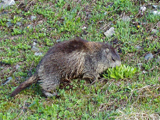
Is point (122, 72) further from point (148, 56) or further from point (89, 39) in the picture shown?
point (89, 39)

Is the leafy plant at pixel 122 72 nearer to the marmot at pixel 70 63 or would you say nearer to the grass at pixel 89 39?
the grass at pixel 89 39

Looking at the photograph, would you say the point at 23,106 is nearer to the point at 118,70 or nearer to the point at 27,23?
the point at 118,70

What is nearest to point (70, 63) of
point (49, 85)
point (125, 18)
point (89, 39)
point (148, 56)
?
point (49, 85)

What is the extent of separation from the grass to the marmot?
21cm

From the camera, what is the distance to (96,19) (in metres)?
6.95

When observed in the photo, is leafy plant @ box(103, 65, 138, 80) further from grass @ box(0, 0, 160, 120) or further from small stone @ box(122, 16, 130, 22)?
small stone @ box(122, 16, 130, 22)

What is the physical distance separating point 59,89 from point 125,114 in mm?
1619

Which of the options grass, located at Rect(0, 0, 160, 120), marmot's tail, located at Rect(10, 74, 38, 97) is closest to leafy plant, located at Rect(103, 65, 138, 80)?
grass, located at Rect(0, 0, 160, 120)

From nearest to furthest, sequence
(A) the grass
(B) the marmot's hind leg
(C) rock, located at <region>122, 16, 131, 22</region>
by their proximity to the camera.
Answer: (A) the grass < (B) the marmot's hind leg < (C) rock, located at <region>122, 16, 131, 22</region>

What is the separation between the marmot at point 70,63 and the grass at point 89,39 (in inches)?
8.2

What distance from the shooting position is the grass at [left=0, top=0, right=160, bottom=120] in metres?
4.34

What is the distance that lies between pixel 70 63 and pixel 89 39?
4.99 feet

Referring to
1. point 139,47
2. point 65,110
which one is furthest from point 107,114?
point 139,47

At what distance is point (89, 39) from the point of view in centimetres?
643
